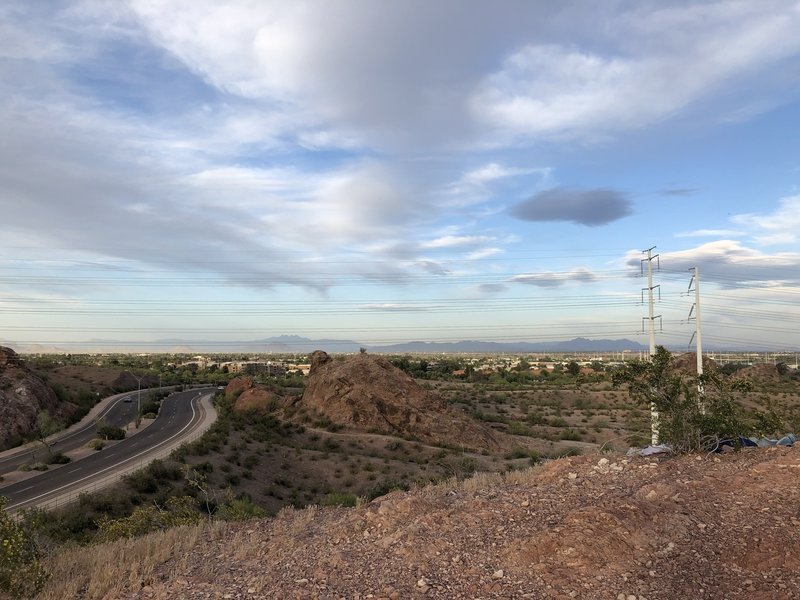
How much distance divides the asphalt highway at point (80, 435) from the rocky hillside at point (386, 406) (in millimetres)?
26598

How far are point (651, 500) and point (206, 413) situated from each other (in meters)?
75.7

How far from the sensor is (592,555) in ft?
27.5

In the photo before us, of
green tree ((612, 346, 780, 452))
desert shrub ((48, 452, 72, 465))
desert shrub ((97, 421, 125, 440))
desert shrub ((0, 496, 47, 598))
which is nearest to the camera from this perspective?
desert shrub ((0, 496, 47, 598))

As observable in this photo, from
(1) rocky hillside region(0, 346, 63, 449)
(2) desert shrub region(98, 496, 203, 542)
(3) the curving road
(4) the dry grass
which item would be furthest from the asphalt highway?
(4) the dry grass

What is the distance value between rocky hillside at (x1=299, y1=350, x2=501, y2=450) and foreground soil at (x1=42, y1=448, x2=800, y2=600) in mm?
41583

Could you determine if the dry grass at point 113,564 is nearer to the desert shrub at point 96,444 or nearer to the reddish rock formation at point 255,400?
the desert shrub at point 96,444

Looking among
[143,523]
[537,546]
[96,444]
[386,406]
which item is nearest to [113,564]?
[143,523]

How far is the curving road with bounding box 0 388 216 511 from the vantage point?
37.4 metres

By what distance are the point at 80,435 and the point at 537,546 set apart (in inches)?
2885

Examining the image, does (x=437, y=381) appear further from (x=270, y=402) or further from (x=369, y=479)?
(x=369, y=479)

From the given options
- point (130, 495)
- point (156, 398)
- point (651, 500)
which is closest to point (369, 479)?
point (130, 495)

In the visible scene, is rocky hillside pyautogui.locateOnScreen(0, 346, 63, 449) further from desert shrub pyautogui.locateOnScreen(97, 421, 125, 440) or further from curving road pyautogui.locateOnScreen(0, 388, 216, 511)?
curving road pyautogui.locateOnScreen(0, 388, 216, 511)

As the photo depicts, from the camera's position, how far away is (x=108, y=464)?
47844 mm

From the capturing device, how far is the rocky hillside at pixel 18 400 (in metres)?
63.2
